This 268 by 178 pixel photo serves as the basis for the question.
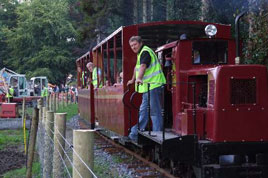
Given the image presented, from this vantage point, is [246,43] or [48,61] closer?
[246,43]

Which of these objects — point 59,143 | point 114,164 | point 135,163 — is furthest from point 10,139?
point 59,143

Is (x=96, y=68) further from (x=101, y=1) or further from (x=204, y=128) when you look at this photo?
(x=101, y=1)

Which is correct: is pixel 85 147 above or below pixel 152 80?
below

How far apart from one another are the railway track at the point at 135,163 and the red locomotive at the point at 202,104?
204 millimetres

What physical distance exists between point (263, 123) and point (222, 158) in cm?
87

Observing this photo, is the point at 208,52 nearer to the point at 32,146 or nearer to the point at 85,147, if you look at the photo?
the point at 32,146

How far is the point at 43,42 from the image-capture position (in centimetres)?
4891

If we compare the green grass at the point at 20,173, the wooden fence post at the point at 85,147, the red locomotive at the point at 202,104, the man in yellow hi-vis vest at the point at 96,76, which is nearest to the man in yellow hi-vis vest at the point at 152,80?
the red locomotive at the point at 202,104

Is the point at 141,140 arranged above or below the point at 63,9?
below

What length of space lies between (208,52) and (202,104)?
0.87 metres

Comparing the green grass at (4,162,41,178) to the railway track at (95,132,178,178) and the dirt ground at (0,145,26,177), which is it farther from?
the railway track at (95,132,178,178)

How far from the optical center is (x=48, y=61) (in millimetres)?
47156

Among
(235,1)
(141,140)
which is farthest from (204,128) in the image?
(235,1)

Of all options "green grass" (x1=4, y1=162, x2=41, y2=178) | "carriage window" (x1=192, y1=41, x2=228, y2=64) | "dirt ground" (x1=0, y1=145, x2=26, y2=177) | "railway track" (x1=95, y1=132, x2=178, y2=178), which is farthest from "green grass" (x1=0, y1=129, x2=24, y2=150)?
"carriage window" (x1=192, y1=41, x2=228, y2=64)
